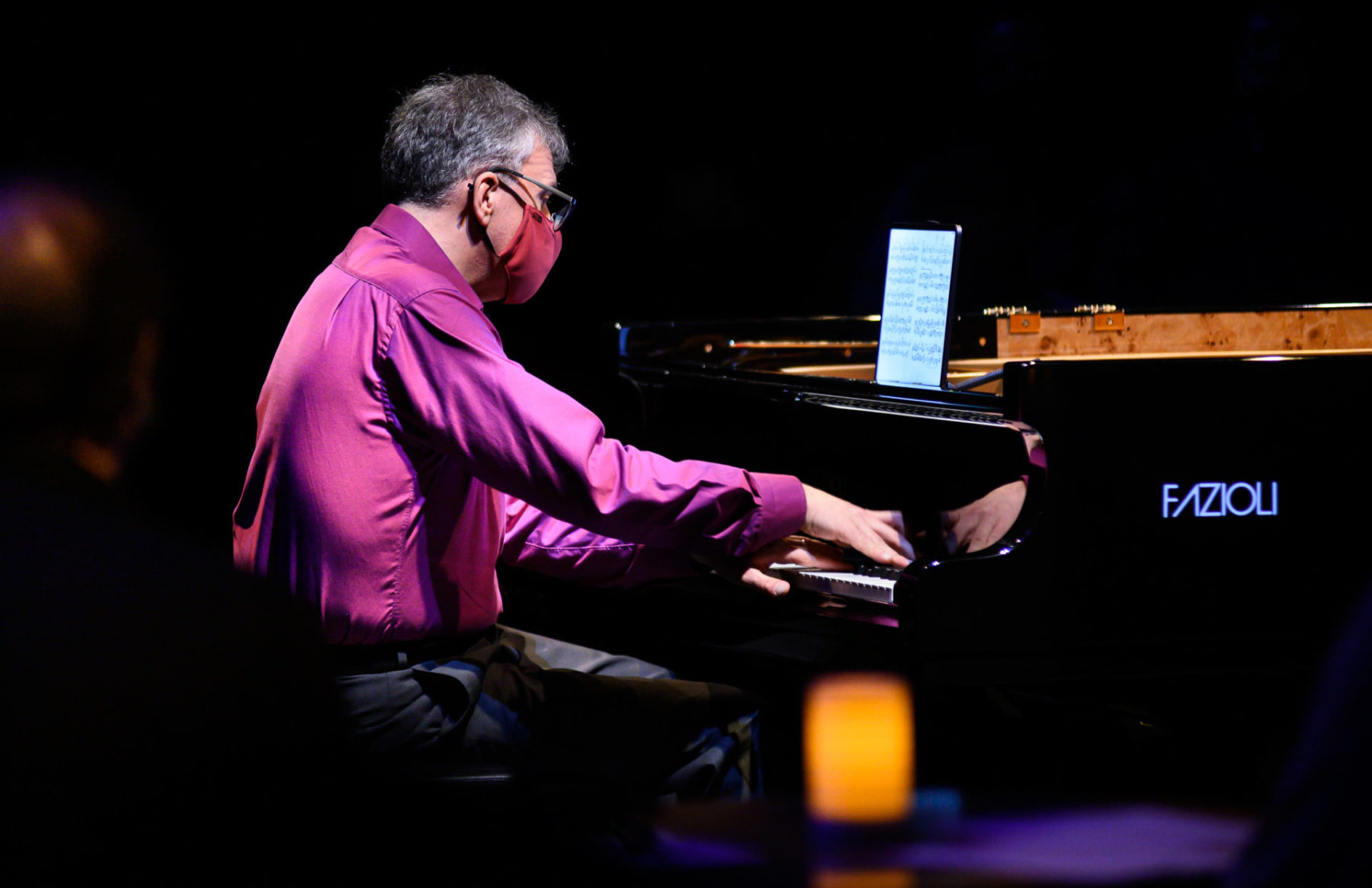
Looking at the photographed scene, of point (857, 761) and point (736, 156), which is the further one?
point (736, 156)

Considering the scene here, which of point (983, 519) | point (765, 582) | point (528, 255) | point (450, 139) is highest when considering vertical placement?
point (450, 139)

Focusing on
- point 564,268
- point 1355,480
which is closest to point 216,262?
point 564,268

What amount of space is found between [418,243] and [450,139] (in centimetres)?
17

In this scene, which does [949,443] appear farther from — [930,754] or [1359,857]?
[1359,857]

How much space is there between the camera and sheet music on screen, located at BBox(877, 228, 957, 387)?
2.07 metres

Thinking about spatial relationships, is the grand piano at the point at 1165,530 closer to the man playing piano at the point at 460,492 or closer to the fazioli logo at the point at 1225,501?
the fazioli logo at the point at 1225,501

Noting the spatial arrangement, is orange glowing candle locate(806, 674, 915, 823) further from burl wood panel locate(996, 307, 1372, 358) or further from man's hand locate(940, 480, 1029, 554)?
burl wood panel locate(996, 307, 1372, 358)

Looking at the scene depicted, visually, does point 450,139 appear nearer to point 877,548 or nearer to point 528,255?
point 528,255

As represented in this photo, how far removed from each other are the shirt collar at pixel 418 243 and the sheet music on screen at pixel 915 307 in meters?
0.73

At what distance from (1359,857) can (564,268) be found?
11.2 ft

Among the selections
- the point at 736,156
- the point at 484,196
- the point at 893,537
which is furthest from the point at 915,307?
the point at 736,156

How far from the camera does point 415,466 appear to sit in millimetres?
1822

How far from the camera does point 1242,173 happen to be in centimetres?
362

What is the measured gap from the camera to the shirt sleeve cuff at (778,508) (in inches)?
71.2
